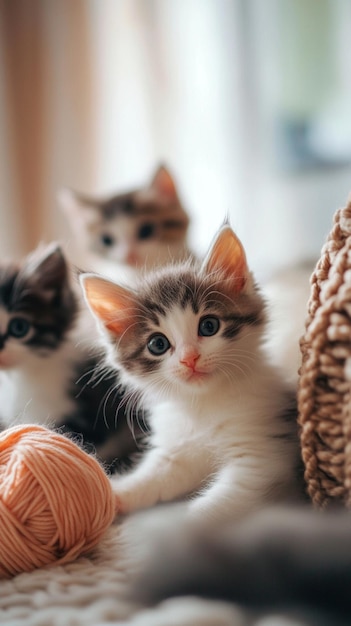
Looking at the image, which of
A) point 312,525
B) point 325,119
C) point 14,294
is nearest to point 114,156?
→ point 325,119

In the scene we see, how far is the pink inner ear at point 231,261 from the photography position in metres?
1.01

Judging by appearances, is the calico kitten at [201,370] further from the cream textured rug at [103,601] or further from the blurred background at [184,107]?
the blurred background at [184,107]

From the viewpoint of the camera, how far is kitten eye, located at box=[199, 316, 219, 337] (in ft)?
3.32

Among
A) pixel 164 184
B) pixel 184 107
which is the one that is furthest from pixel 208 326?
pixel 184 107

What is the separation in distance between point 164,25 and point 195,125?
0.45 meters

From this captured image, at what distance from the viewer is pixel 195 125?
3152 mm

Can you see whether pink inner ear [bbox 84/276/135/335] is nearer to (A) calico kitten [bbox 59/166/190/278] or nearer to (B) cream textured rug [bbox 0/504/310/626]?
(B) cream textured rug [bbox 0/504/310/626]

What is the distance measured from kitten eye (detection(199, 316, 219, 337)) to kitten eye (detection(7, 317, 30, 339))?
1.67ft

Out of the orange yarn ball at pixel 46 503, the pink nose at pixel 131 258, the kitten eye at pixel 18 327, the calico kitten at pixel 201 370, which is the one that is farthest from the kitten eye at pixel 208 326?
the pink nose at pixel 131 258

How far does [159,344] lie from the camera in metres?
1.04

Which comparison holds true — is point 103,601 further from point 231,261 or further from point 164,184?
point 164,184

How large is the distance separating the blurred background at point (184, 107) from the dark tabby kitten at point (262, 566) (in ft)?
7.58

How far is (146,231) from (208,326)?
1171 mm

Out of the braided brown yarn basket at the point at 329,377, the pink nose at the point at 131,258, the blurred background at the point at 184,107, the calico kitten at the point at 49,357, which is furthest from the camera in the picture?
the blurred background at the point at 184,107
